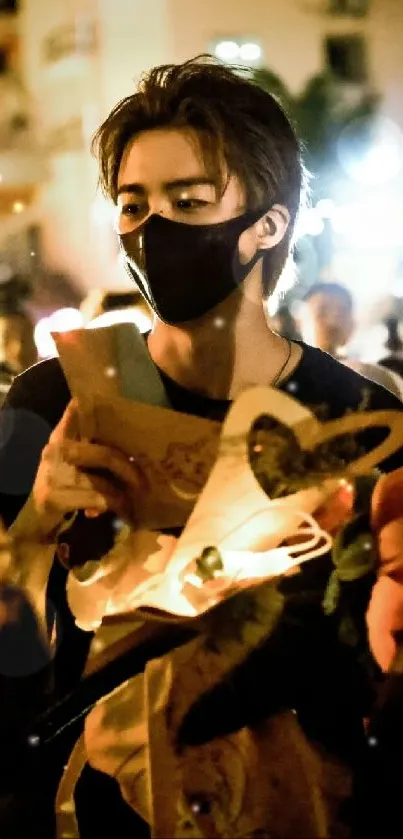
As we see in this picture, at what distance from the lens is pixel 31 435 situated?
2.70 ft

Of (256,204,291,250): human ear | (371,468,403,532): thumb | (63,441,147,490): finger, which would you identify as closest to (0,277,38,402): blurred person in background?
(63,441,147,490): finger

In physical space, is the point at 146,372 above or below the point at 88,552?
above

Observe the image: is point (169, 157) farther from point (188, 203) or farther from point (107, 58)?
point (107, 58)

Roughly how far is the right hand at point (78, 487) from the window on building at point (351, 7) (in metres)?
0.54

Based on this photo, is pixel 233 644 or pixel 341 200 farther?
pixel 341 200

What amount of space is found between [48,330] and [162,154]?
212 millimetres

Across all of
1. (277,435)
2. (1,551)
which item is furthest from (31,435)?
(277,435)

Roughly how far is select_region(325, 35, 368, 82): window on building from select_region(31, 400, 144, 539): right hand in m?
0.48

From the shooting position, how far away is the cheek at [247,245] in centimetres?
80

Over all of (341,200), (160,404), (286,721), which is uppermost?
(341,200)

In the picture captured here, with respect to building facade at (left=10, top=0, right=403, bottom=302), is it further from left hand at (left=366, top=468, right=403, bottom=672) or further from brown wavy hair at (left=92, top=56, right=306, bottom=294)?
left hand at (left=366, top=468, right=403, bottom=672)

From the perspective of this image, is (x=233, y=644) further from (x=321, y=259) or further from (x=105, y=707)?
(x=321, y=259)

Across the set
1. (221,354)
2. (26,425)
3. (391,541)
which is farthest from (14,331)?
(391,541)

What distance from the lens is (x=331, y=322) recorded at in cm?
92
